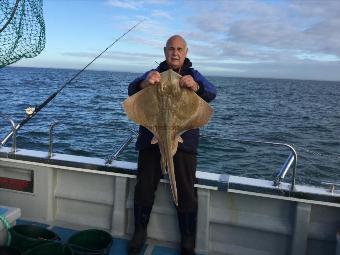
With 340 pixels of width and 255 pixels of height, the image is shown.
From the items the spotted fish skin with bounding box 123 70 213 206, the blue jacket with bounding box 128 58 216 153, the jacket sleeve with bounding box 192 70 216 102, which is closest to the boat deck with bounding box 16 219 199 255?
the blue jacket with bounding box 128 58 216 153

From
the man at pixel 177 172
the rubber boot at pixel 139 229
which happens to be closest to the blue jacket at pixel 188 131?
the man at pixel 177 172

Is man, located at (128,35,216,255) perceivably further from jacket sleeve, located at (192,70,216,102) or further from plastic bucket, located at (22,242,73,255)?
plastic bucket, located at (22,242,73,255)

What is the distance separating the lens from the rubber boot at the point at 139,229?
15.6ft

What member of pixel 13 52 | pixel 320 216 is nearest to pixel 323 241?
pixel 320 216

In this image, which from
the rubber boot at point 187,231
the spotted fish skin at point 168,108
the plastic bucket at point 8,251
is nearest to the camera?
the spotted fish skin at point 168,108

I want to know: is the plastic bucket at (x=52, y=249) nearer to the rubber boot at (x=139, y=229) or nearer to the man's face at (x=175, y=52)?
the rubber boot at (x=139, y=229)

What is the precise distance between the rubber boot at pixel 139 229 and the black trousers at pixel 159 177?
9cm

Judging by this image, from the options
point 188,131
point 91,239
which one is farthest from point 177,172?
point 91,239

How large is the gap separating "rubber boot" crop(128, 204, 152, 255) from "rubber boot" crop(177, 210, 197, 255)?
0.39m

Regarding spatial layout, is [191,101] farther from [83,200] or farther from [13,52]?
[83,200]

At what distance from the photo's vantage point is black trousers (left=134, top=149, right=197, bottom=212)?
4.55 metres

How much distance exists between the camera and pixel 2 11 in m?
3.95

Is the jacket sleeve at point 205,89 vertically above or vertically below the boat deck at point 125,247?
above

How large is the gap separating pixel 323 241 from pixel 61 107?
26.6 meters
